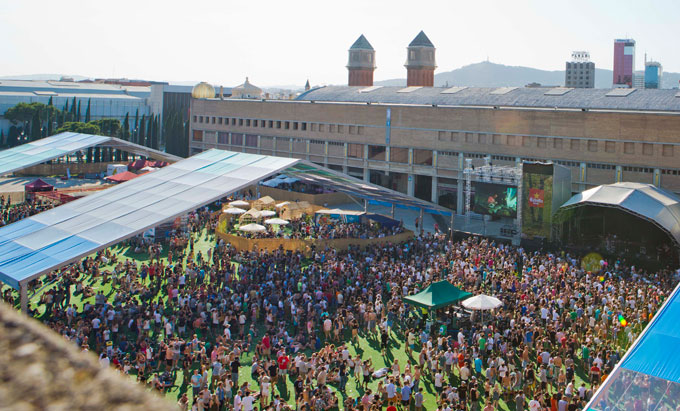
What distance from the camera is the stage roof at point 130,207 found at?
24.8 meters

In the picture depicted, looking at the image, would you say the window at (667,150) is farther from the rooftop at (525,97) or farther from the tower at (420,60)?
the tower at (420,60)

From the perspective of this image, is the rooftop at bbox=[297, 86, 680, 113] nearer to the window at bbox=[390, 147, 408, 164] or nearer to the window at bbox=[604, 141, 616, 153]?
the window at bbox=[604, 141, 616, 153]

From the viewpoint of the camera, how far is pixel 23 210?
4209cm

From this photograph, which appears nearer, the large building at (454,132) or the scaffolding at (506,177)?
the scaffolding at (506,177)

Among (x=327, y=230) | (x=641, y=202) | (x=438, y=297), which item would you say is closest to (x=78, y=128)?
(x=327, y=230)

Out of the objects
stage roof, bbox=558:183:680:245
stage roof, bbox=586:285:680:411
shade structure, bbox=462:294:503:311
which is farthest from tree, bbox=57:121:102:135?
stage roof, bbox=586:285:680:411

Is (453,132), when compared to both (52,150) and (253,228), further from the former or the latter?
(52,150)

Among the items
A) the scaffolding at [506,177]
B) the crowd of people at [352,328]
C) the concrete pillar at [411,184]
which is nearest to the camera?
the crowd of people at [352,328]

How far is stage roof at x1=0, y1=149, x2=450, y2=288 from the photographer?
81.5 ft

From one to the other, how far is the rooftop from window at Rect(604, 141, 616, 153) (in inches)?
244

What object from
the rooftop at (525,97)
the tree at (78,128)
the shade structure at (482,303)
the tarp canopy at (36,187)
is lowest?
the shade structure at (482,303)

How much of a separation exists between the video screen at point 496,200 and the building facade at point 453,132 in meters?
8.33

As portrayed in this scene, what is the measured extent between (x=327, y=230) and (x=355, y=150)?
2352cm

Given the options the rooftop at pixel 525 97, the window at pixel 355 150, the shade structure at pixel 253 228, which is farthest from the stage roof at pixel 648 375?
the window at pixel 355 150
